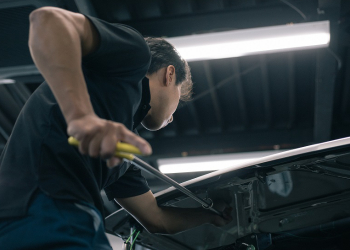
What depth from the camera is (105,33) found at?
1063 millimetres

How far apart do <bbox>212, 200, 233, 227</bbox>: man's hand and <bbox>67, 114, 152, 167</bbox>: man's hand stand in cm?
80

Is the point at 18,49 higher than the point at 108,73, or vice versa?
the point at 108,73

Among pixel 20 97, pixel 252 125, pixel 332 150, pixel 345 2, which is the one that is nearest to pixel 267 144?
pixel 252 125

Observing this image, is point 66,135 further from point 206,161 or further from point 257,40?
point 206,161

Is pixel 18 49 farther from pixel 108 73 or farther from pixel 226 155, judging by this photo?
pixel 226 155

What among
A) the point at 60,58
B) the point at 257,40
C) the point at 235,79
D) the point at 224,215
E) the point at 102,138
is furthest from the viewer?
the point at 235,79

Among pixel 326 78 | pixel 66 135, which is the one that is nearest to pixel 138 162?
pixel 66 135

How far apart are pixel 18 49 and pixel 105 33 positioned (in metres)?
2.08

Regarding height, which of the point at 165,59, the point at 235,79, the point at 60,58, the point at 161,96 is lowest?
the point at 235,79

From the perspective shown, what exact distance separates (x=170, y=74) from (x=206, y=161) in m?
Result: 2.74

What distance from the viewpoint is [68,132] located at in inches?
33.4

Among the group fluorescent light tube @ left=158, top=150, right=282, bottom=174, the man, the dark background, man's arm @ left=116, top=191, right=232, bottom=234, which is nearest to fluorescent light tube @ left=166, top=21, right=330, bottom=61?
the dark background

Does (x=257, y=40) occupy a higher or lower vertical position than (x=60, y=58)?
lower

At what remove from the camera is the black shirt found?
104cm
